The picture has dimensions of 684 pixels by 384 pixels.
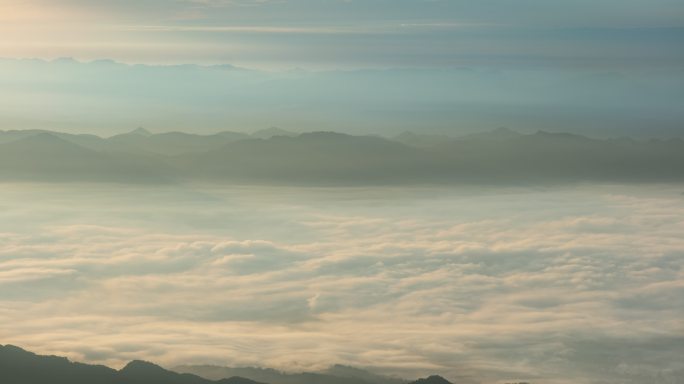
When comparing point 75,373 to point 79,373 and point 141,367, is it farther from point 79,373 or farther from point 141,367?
point 141,367

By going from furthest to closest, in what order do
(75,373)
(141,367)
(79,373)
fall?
(75,373) < (79,373) < (141,367)

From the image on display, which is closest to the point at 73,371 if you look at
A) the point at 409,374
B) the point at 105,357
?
the point at 105,357

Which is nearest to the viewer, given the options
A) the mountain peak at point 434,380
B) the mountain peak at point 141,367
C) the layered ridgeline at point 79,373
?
the layered ridgeline at point 79,373

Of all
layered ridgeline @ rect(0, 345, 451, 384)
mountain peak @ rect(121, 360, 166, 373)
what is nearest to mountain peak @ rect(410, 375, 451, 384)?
layered ridgeline @ rect(0, 345, 451, 384)

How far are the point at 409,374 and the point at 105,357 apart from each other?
193 feet

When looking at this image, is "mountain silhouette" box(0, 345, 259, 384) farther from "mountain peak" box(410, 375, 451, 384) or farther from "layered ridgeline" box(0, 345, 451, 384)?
"mountain peak" box(410, 375, 451, 384)

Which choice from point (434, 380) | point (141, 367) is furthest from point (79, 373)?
point (434, 380)

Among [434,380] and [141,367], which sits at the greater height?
[434,380]

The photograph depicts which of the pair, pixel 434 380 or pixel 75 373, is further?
pixel 434 380

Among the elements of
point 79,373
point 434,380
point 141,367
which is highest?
point 434,380

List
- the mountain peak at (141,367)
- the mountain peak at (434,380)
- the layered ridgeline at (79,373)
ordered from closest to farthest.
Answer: the layered ridgeline at (79,373) < the mountain peak at (141,367) < the mountain peak at (434,380)

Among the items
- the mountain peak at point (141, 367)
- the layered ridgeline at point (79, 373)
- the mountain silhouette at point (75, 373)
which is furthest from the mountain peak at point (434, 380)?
the mountain peak at point (141, 367)

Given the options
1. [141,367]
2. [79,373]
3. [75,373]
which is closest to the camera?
[141,367]

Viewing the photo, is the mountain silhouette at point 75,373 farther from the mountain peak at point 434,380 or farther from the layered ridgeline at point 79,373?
the mountain peak at point 434,380
